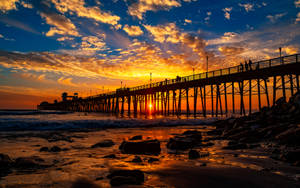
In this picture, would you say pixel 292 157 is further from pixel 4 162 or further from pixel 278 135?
pixel 4 162

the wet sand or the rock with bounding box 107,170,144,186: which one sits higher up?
the rock with bounding box 107,170,144,186

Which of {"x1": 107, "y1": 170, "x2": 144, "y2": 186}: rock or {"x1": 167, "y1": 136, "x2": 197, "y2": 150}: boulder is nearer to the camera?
{"x1": 107, "y1": 170, "x2": 144, "y2": 186}: rock

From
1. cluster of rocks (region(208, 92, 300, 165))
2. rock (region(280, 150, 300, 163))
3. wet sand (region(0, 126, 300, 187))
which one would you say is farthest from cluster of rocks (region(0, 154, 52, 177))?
cluster of rocks (region(208, 92, 300, 165))

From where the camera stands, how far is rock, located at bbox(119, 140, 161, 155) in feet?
19.3

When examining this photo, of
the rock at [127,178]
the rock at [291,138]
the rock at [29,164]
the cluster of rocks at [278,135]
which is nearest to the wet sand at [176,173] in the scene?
the rock at [127,178]

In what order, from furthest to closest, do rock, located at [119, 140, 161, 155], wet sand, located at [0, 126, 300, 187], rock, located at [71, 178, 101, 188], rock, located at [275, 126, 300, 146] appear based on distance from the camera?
rock, located at [119, 140, 161, 155]
rock, located at [275, 126, 300, 146]
wet sand, located at [0, 126, 300, 187]
rock, located at [71, 178, 101, 188]

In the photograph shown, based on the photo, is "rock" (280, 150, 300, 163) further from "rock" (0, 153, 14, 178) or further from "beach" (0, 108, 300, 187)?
"rock" (0, 153, 14, 178)

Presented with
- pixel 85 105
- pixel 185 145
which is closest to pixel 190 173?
pixel 185 145

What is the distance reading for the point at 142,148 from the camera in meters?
6.01

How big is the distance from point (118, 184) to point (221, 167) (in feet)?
7.47

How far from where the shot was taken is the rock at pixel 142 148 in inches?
231

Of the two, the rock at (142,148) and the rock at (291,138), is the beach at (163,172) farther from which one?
the rock at (291,138)

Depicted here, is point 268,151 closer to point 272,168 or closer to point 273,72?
point 272,168

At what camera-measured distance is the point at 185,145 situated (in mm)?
6633
